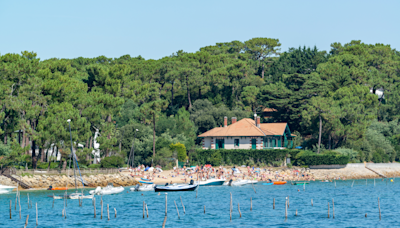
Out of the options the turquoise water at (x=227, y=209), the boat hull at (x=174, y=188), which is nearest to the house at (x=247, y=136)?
the turquoise water at (x=227, y=209)

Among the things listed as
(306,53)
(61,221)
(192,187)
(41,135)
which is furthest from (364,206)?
(306,53)

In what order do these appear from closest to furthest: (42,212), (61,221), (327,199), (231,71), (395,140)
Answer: (61,221) < (42,212) < (327,199) < (395,140) < (231,71)

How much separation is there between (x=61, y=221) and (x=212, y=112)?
186 feet

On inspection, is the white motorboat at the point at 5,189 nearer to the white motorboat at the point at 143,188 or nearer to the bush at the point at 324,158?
the white motorboat at the point at 143,188

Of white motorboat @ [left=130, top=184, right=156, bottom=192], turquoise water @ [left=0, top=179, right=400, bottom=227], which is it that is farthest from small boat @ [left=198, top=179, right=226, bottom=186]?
white motorboat @ [left=130, top=184, right=156, bottom=192]

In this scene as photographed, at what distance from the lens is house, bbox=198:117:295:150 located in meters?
83.3

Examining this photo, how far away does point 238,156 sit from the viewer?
81875mm

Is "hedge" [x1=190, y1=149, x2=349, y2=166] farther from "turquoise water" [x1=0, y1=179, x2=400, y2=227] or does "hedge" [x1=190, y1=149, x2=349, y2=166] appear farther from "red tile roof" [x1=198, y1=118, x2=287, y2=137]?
"turquoise water" [x1=0, y1=179, x2=400, y2=227]

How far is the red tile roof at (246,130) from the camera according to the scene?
8350 cm

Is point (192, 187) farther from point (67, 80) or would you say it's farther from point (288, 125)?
point (288, 125)

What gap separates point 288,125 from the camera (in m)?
95.1

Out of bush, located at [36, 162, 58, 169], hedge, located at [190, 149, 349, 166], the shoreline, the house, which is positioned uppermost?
the house

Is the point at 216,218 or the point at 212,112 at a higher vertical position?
the point at 212,112

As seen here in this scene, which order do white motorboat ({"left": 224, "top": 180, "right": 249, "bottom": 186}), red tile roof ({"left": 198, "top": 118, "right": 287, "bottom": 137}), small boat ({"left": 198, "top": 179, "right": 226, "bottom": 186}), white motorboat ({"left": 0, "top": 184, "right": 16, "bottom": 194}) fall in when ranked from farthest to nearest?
red tile roof ({"left": 198, "top": 118, "right": 287, "bottom": 137})
white motorboat ({"left": 224, "top": 180, "right": 249, "bottom": 186})
small boat ({"left": 198, "top": 179, "right": 226, "bottom": 186})
white motorboat ({"left": 0, "top": 184, "right": 16, "bottom": 194})
